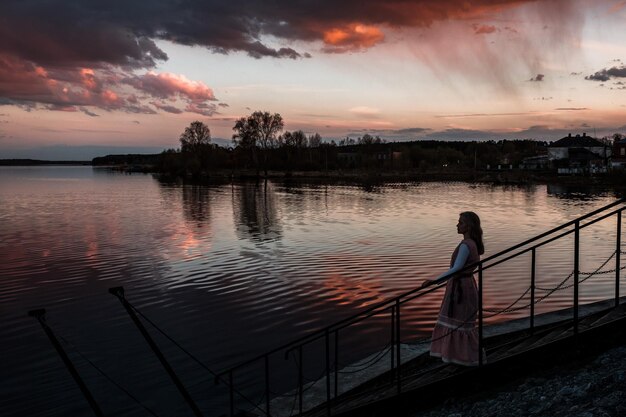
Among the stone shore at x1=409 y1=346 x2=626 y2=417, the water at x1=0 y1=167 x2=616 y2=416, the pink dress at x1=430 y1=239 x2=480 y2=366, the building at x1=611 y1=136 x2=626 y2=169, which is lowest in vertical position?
the water at x1=0 y1=167 x2=616 y2=416

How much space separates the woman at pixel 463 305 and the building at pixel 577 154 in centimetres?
10957

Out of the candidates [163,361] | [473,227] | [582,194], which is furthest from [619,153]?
[163,361]

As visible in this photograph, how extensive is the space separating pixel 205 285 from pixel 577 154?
130673 millimetres

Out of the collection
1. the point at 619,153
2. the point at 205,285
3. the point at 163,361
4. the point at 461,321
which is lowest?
the point at 205,285

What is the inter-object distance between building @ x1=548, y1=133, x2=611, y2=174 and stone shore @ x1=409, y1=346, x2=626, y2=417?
109491 mm

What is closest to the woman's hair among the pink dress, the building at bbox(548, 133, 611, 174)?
the pink dress

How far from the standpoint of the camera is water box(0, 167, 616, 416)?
10.6 m

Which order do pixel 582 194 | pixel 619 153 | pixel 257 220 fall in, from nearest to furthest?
1. pixel 257 220
2. pixel 582 194
3. pixel 619 153

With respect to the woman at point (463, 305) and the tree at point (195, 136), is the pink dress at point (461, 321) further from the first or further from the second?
the tree at point (195, 136)

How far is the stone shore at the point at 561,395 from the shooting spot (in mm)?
5363

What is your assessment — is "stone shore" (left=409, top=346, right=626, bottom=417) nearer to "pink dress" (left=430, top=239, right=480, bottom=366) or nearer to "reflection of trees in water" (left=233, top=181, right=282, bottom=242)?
"pink dress" (left=430, top=239, right=480, bottom=366)

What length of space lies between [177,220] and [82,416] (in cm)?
3150

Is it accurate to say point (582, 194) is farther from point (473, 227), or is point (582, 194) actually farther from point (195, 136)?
point (195, 136)

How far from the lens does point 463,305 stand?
21.5ft
